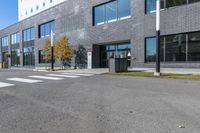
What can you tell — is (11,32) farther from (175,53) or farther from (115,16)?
(175,53)

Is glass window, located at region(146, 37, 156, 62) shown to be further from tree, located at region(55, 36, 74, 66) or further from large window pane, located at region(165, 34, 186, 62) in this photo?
tree, located at region(55, 36, 74, 66)

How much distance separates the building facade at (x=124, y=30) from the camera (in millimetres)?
18922

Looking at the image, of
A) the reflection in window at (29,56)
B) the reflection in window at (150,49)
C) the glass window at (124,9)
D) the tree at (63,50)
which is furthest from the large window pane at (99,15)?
the reflection in window at (29,56)

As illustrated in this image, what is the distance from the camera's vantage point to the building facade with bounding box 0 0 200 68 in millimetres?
18922

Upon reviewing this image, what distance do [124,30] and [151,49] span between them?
3962 mm

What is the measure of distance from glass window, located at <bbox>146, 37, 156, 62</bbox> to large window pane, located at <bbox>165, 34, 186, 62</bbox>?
1.27 metres

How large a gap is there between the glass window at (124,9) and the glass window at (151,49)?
157 inches

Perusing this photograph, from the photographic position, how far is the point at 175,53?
64.4ft

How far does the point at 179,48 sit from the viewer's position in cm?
1928

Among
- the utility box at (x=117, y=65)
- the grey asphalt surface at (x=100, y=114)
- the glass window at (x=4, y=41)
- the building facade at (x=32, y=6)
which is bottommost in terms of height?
the grey asphalt surface at (x=100, y=114)

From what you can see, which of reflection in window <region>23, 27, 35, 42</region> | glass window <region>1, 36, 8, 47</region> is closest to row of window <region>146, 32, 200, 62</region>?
reflection in window <region>23, 27, 35, 42</region>

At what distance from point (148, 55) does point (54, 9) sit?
62.6ft

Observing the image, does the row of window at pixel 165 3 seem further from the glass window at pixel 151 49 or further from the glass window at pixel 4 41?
the glass window at pixel 4 41

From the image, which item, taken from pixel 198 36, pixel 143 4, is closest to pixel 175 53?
Result: pixel 198 36
